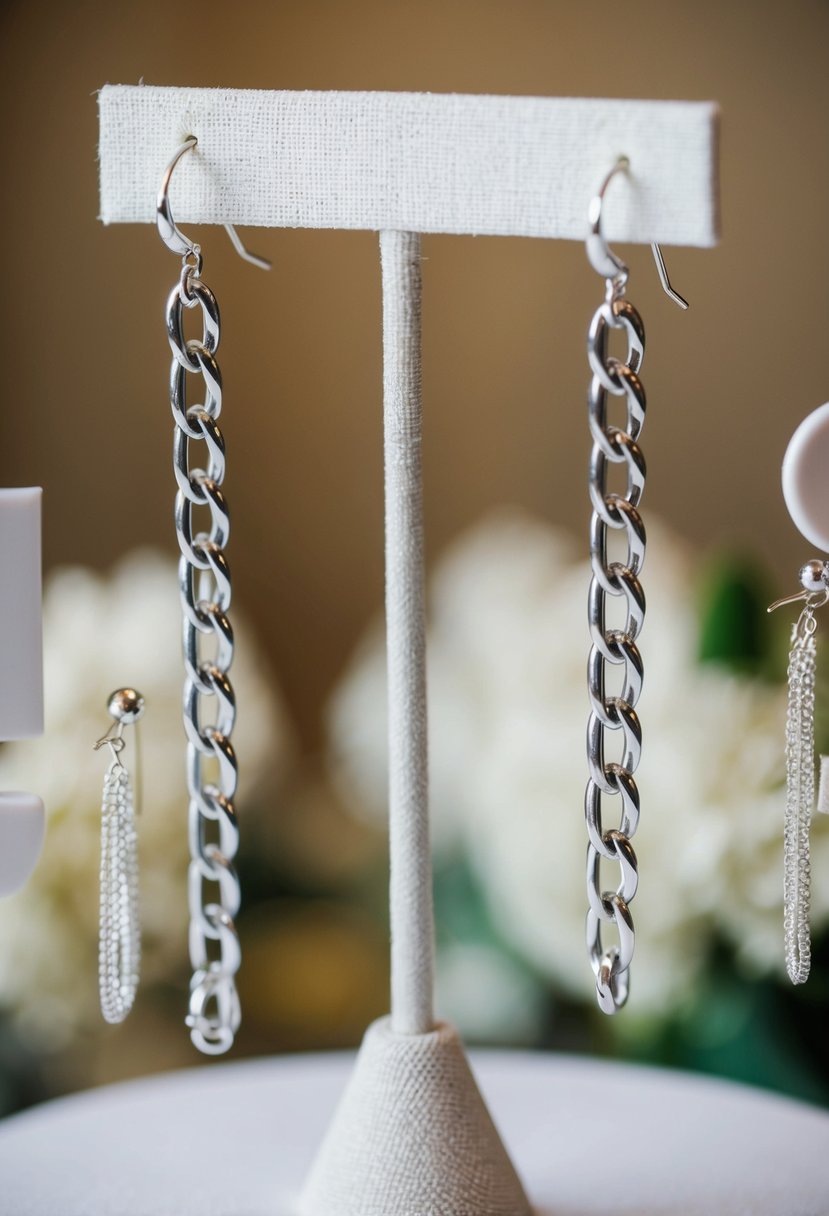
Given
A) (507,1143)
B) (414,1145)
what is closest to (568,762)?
(507,1143)

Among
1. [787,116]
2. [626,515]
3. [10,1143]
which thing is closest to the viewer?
[626,515]

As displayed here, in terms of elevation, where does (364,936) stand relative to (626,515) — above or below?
below

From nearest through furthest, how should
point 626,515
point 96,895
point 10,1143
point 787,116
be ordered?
point 626,515, point 10,1143, point 96,895, point 787,116

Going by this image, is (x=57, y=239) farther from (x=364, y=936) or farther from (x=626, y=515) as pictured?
(x=626, y=515)

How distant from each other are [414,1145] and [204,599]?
21 centimetres

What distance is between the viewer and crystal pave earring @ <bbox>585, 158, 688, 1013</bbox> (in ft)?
1.42

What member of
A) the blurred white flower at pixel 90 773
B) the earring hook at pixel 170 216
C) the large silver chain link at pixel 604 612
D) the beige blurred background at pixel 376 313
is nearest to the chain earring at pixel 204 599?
the earring hook at pixel 170 216

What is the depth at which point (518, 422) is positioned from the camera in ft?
3.52

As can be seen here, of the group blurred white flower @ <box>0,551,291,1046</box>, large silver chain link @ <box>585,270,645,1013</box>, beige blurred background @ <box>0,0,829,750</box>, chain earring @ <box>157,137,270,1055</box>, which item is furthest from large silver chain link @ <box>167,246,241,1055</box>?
beige blurred background @ <box>0,0,829,750</box>

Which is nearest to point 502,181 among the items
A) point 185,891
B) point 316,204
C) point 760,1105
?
point 316,204

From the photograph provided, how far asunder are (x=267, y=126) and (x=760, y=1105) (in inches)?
19.1

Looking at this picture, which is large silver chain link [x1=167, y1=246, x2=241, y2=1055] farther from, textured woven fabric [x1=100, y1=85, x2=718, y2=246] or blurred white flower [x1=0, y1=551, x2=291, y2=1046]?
blurred white flower [x1=0, y1=551, x2=291, y2=1046]

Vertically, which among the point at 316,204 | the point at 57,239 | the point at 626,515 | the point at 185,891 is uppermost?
the point at 57,239

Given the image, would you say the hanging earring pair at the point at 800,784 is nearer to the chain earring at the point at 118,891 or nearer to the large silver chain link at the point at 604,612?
the large silver chain link at the point at 604,612
